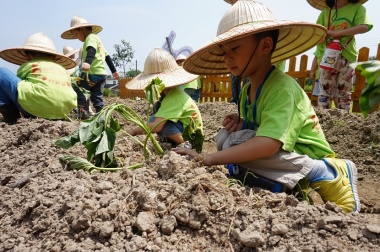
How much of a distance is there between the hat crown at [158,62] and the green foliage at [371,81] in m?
2.41

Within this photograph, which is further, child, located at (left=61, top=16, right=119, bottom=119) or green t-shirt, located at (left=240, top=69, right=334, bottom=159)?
child, located at (left=61, top=16, right=119, bottom=119)

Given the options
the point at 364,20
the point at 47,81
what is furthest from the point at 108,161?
the point at 364,20

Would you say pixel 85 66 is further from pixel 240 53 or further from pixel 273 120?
pixel 273 120

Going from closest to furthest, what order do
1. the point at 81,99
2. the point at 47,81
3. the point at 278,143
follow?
the point at 278,143 → the point at 47,81 → the point at 81,99

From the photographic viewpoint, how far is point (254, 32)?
159 centimetres

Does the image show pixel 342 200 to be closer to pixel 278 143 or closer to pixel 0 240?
pixel 278 143

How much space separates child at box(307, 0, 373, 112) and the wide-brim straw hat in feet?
5.98

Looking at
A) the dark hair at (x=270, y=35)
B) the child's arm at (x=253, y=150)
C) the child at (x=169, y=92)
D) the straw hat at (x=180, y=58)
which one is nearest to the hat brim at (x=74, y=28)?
the straw hat at (x=180, y=58)

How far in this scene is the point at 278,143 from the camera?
1.61 m

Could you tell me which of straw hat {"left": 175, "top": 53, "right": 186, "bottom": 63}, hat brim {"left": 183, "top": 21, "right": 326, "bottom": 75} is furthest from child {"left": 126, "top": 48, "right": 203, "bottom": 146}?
straw hat {"left": 175, "top": 53, "right": 186, "bottom": 63}

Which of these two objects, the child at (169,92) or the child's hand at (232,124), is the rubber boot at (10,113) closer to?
the child at (169,92)

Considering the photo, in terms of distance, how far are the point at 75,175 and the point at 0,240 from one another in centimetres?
47

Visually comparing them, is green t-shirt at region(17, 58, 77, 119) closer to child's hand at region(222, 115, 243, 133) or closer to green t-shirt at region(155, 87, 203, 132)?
green t-shirt at region(155, 87, 203, 132)

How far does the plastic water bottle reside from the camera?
3.76 metres
